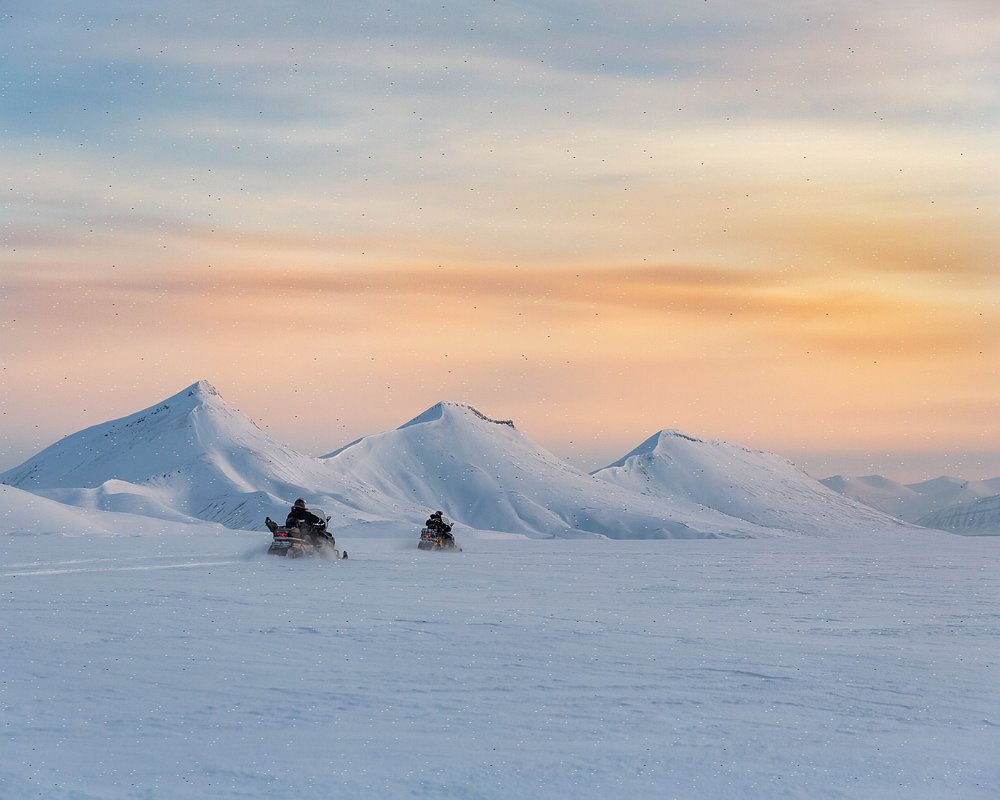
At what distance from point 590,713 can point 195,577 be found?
2495cm

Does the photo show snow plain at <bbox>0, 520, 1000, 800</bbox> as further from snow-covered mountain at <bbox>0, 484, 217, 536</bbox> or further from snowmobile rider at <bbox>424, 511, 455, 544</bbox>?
snow-covered mountain at <bbox>0, 484, 217, 536</bbox>

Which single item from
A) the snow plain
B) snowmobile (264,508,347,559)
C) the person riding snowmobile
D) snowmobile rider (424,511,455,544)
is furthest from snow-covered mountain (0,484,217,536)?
the snow plain

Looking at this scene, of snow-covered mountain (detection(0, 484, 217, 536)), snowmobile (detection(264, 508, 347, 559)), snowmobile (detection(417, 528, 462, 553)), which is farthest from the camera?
snow-covered mountain (detection(0, 484, 217, 536))

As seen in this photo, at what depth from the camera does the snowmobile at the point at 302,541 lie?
160ft

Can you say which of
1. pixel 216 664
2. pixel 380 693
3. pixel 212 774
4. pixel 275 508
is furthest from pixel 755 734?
pixel 275 508

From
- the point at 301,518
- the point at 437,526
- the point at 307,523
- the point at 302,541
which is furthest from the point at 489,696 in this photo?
the point at 437,526

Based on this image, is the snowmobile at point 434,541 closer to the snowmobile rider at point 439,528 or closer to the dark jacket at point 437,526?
the snowmobile rider at point 439,528

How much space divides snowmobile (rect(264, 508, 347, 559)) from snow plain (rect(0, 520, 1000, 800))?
17234mm

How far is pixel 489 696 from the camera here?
1575cm

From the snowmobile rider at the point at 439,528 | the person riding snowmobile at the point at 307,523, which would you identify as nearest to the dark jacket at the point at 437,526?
the snowmobile rider at the point at 439,528

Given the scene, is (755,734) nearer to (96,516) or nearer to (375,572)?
(375,572)

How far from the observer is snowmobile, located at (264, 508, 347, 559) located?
48906 millimetres

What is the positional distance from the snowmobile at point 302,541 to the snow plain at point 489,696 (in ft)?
56.5

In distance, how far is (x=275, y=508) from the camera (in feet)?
630
